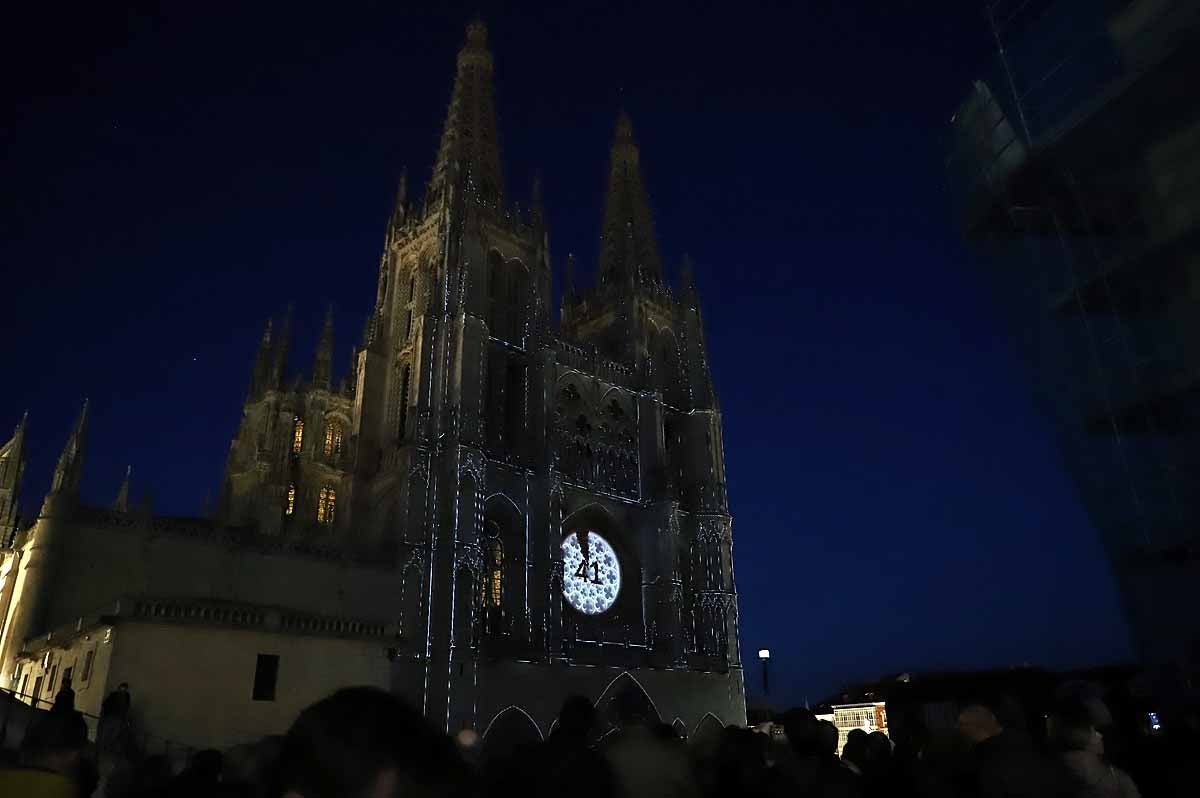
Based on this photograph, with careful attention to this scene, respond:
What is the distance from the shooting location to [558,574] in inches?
1377

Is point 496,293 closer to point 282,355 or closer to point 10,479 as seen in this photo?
point 282,355

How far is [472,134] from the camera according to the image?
143 feet

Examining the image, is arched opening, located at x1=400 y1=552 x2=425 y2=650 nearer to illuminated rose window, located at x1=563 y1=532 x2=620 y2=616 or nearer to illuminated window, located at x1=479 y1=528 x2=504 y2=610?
illuminated window, located at x1=479 y1=528 x2=504 y2=610

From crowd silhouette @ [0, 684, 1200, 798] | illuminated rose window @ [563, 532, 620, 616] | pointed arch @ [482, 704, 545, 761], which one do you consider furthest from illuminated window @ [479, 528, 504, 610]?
crowd silhouette @ [0, 684, 1200, 798]

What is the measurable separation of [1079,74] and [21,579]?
101 ft

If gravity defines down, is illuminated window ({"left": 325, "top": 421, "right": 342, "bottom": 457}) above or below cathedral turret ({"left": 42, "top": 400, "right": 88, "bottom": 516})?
above

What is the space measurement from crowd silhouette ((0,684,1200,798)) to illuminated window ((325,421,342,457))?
100 ft

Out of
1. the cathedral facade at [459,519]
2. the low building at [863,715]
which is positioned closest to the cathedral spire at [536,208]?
the cathedral facade at [459,519]

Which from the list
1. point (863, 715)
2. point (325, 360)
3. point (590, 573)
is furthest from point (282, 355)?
point (863, 715)

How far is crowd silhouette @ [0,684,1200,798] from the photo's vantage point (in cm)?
221

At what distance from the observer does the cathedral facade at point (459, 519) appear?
24266 millimetres

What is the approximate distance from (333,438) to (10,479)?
11922 millimetres

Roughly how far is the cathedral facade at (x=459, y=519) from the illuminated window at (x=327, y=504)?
171 millimetres

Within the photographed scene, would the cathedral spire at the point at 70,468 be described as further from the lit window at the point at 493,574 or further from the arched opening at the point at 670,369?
the arched opening at the point at 670,369
